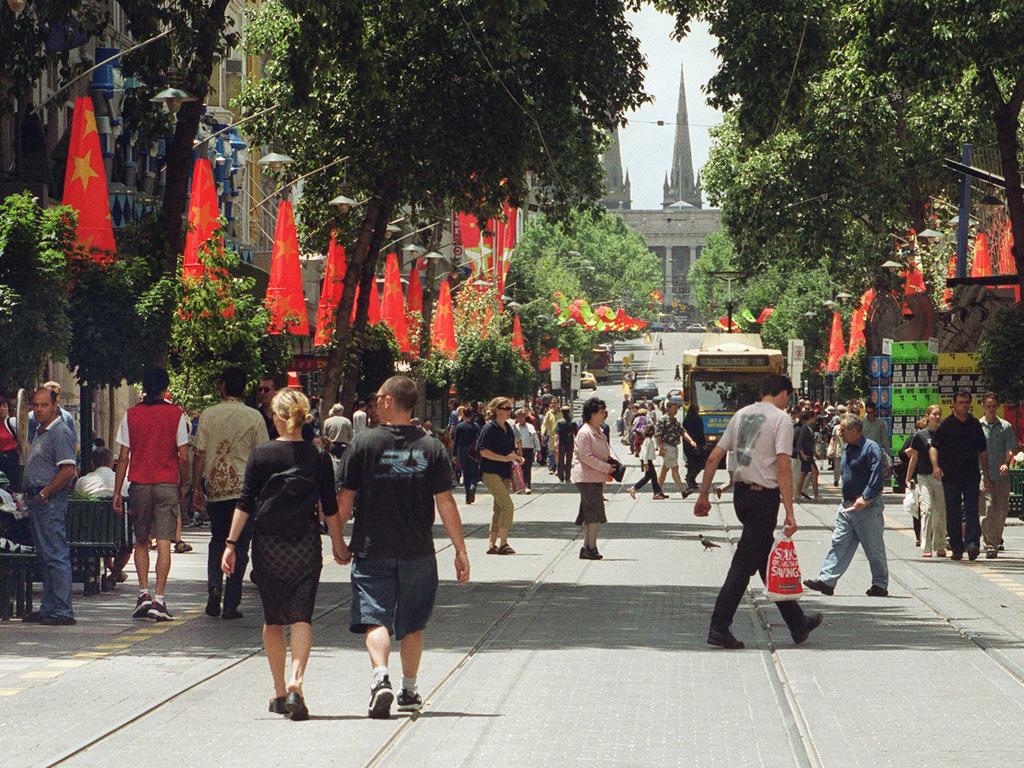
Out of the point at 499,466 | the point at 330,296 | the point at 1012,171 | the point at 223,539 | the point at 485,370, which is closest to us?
the point at 223,539

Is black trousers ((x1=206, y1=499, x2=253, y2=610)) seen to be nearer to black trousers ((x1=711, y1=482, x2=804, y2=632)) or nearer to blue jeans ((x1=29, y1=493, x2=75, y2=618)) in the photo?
blue jeans ((x1=29, y1=493, x2=75, y2=618))

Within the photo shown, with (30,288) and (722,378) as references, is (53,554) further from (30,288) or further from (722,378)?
(722,378)

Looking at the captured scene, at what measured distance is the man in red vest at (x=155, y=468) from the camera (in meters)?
14.7

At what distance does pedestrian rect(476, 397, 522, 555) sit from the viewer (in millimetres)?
22406

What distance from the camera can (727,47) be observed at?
21969 mm

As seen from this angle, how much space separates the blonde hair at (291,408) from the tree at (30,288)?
715cm

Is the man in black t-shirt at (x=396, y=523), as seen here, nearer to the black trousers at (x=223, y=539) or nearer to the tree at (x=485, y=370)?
the black trousers at (x=223, y=539)

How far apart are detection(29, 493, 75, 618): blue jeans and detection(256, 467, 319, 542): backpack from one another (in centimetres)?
483

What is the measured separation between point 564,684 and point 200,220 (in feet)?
62.0

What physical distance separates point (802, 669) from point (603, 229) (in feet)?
551

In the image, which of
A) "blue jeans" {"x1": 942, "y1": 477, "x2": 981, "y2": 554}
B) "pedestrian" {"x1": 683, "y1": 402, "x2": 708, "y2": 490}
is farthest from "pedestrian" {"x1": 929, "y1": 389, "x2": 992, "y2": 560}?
"pedestrian" {"x1": 683, "y1": 402, "x2": 708, "y2": 490}

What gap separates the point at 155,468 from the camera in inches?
578

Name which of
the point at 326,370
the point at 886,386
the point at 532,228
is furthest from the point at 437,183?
the point at 532,228

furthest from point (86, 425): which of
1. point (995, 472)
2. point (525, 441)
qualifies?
point (525, 441)
